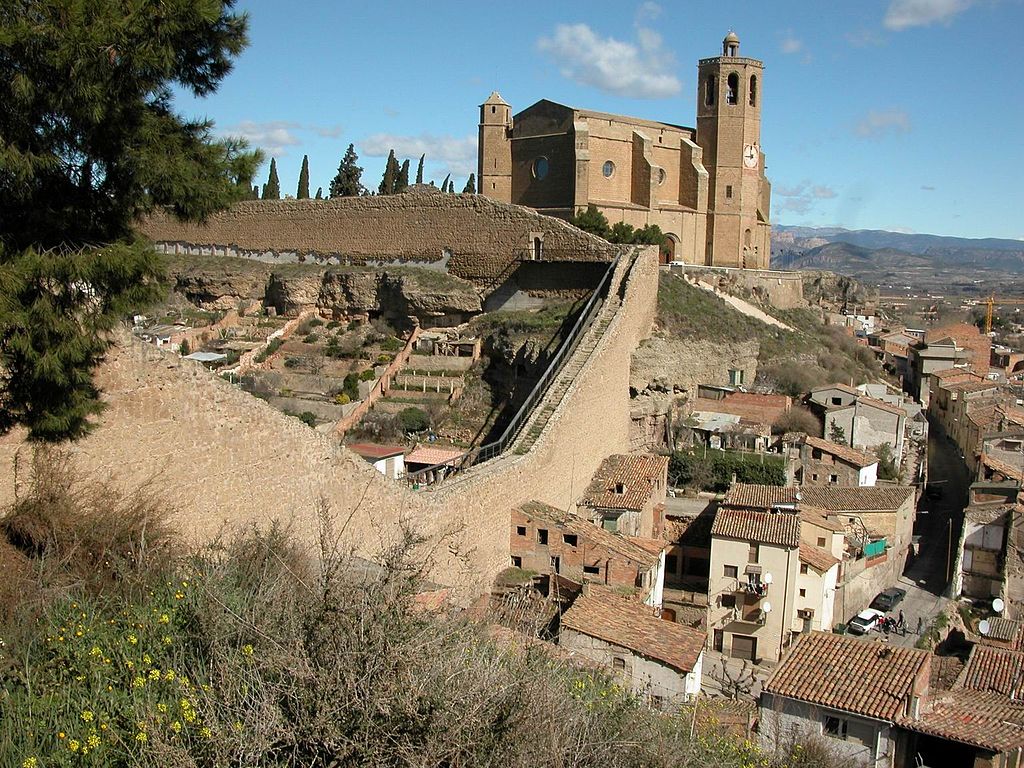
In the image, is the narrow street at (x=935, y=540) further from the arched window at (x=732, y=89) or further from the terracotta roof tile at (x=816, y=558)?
the arched window at (x=732, y=89)

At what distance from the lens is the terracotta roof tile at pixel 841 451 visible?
22.2 m

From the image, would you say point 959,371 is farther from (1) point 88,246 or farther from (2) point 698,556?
(1) point 88,246

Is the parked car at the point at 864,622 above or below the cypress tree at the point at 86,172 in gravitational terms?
below

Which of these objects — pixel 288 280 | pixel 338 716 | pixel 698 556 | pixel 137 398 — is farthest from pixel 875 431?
pixel 338 716

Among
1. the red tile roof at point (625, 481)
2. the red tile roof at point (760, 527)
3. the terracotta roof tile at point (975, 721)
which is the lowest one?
the terracotta roof tile at point (975, 721)

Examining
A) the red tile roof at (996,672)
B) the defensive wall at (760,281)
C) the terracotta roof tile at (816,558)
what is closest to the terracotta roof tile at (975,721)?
the red tile roof at (996,672)

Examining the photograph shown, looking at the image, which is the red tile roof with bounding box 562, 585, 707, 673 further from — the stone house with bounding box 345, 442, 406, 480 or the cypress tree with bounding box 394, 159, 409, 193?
the cypress tree with bounding box 394, 159, 409, 193

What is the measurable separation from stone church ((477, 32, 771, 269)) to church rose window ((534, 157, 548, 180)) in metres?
0.03

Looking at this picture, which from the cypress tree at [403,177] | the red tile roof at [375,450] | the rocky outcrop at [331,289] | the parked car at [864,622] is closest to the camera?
the red tile roof at [375,450]

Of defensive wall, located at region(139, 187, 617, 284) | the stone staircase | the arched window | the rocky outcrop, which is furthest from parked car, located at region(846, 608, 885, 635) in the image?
the arched window

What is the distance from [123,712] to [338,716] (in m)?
0.99

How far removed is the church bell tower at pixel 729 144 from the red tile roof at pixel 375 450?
2178cm

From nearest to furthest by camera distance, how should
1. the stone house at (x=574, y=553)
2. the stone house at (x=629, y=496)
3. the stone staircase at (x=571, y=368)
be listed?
the stone house at (x=574, y=553) < the stone staircase at (x=571, y=368) < the stone house at (x=629, y=496)

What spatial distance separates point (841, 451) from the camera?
22.4 m
